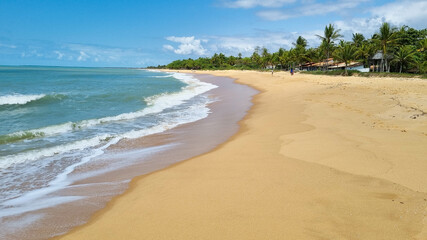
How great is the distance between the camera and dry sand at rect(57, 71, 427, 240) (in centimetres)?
342

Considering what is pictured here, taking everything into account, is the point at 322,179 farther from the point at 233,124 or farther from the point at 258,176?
the point at 233,124

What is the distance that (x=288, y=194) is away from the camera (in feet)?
14.3

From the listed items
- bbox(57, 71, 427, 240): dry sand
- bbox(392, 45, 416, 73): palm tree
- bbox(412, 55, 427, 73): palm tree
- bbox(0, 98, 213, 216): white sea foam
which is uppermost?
bbox(392, 45, 416, 73): palm tree

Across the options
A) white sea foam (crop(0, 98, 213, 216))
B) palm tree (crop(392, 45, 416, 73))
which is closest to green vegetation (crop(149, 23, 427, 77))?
palm tree (crop(392, 45, 416, 73))

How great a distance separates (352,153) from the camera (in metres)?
6.10

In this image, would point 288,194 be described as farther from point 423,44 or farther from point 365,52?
point 365,52

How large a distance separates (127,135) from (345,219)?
847 centimetres

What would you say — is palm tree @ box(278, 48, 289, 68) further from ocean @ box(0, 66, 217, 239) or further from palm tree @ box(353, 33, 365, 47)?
ocean @ box(0, 66, 217, 239)

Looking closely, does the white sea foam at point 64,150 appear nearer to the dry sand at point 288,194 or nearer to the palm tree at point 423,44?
the dry sand at point 288,194

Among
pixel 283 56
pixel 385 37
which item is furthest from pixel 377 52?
pixel 283 56

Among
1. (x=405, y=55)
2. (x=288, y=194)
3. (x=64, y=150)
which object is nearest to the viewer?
(x=288, y=194)

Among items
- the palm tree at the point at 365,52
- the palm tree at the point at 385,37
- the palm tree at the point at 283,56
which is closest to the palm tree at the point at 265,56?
the palm tree at the point at 283,56

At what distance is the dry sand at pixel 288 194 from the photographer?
11.2ft

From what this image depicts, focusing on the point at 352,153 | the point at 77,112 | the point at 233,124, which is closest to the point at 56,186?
the point at 352,153
